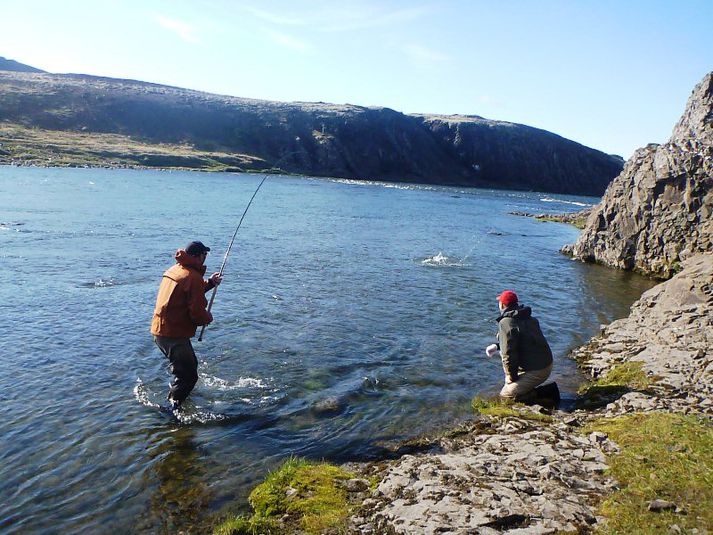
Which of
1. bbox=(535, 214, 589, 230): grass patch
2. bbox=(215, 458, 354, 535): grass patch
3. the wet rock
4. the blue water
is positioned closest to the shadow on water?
the blue water

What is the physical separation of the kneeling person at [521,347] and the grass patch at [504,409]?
39 cm

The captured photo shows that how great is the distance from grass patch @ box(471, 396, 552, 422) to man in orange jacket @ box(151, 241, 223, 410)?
20.5ft

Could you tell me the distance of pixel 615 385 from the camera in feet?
41.3

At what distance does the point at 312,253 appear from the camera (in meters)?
32.6

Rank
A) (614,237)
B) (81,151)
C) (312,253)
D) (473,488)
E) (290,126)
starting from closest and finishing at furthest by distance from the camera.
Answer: (473,488) → (312,253) → (614,237) → (81,151) → (290,126)

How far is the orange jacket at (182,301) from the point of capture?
10.5 metres

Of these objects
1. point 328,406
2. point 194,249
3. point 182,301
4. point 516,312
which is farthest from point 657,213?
point 182,301

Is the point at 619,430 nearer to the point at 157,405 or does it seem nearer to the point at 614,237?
the point at 157,405

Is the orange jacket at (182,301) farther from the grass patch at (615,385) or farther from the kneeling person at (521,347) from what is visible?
the grass patch at (615,385)

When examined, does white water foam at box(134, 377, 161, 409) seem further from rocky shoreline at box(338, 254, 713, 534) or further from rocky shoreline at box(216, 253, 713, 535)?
rocky shoreline at box(338, 254, 713, 534)

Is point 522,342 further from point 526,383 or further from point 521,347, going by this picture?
point 526,383

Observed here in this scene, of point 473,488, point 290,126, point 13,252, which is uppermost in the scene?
point 290,126

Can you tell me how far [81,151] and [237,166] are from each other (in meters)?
38.6

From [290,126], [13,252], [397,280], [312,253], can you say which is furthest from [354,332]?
[290,126]
